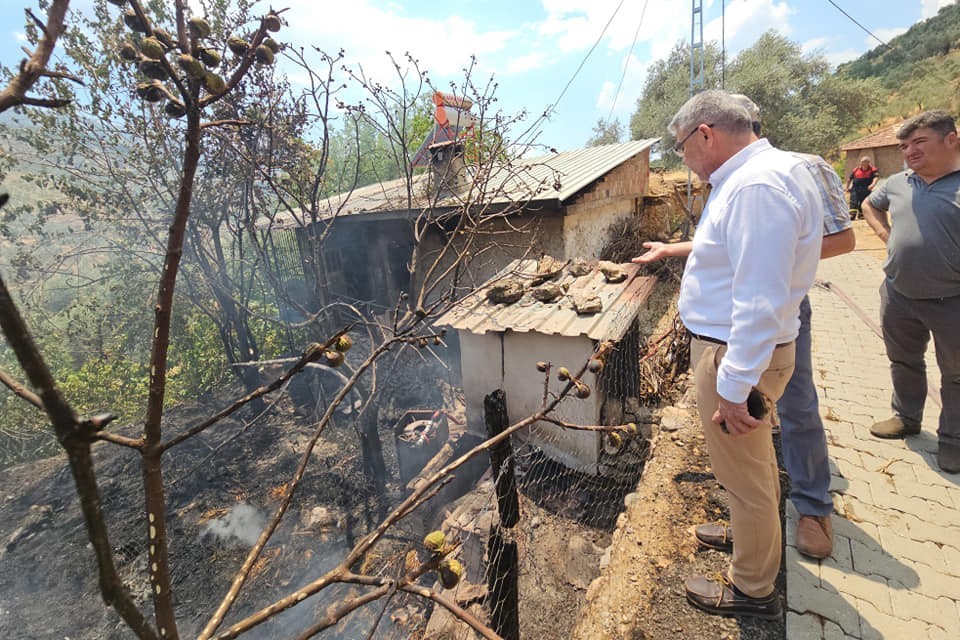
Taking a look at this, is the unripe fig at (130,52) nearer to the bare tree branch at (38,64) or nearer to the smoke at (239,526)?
the bare tree branch at (38,64)

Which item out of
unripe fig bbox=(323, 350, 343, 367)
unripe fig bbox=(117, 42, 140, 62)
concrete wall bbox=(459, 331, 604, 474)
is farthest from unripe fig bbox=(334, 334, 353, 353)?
concrete wall bbox=(459, 331, 604, 474)

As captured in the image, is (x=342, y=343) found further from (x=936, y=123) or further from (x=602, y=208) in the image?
(x=602, y=208)

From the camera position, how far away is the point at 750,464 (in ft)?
6.45

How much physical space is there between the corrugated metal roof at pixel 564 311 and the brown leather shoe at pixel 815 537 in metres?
1.81

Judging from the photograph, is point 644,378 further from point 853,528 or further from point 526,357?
point 853,528

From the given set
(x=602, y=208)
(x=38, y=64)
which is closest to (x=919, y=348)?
(x=38, y=64)

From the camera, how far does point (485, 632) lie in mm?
822

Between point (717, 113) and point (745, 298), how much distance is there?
2.97ft

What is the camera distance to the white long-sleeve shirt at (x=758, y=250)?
1.66m

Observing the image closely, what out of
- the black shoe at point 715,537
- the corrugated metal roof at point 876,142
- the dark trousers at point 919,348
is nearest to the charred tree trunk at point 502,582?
the black shoe at point 715,537

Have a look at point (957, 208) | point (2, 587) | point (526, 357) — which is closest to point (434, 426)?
point (526, 357)

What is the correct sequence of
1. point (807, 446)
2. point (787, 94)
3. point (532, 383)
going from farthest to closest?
point (787, 94) < point (532, 383) < point (807, 446)

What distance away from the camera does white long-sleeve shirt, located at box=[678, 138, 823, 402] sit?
1.66 metres

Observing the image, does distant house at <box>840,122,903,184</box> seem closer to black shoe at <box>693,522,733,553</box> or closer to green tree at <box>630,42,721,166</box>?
green tree at <box>630,42,721,166</box>
